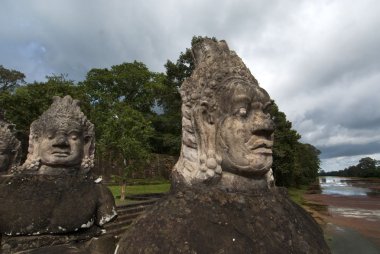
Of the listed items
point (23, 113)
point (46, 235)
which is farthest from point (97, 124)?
point (46, 235)

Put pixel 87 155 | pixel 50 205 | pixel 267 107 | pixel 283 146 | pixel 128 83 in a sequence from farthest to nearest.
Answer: pixel 128 83, pixel 283 146, pixel 87 155, pixel 50 205, pixel 267 107

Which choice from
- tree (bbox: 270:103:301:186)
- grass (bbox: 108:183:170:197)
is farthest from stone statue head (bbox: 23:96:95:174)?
tree (bbox: 270:103:301:186)

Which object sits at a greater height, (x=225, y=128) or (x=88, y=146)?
(x=88, y=146)

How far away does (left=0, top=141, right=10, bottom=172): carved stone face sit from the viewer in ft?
21.4

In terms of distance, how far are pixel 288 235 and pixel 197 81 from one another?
1.36 metres

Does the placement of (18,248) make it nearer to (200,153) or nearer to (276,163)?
(200,153)

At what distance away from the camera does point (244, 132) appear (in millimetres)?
2727

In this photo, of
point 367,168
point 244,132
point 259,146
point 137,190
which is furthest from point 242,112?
point 367,168

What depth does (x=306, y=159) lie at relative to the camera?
49.5 m

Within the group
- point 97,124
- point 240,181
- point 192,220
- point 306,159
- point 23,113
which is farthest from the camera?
point 306,159

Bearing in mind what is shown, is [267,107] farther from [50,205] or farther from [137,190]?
[137,190]

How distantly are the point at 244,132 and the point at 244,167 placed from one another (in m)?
0.26

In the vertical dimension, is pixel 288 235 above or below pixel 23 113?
below

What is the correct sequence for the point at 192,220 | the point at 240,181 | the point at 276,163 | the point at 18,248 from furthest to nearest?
the point at 276,163, the point at 18,248, the point at 240,181, the point at 192,220
